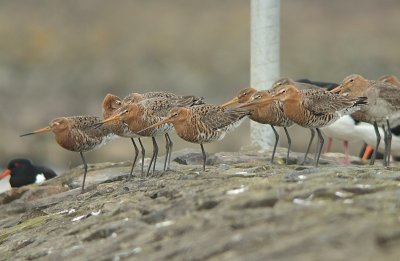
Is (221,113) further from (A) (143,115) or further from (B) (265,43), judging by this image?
(B) (265,43)

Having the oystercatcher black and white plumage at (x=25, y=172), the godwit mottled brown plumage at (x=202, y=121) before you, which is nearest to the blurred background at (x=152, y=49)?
the oystercatcher black and white plumage at (x=25, y=172)

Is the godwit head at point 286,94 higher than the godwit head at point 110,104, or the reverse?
the godwit head at point 286,94

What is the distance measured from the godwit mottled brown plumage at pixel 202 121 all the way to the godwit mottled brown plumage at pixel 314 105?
57 cm

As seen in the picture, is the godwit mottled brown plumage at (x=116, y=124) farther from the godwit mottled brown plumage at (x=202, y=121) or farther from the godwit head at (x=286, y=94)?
the godwit head at (x=286, y=94)

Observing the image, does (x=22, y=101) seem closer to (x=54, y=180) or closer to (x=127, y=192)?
(x=54, y=180)

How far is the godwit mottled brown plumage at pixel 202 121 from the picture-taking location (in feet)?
43.5

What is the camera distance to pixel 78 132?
14.6 m

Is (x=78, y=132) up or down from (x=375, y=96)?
down

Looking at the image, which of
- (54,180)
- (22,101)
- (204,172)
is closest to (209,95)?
(22,101)

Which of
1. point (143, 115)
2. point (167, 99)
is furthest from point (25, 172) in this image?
point (143, 115)

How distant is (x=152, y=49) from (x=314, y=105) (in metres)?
30.8

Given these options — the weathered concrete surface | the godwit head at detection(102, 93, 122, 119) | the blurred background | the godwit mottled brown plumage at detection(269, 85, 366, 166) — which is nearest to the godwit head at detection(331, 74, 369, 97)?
the godwit mottled brown plumage at detection(269, 85, 366, 166)

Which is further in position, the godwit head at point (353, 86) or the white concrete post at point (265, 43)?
the white concrete post at point (265, 43)

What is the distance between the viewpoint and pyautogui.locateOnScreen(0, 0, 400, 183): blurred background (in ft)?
134
